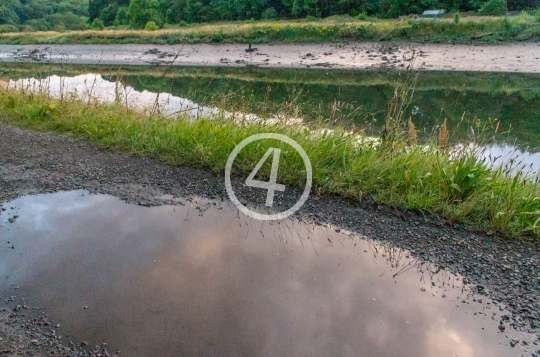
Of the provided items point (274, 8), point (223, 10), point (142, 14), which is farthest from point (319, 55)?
point (223, 10)

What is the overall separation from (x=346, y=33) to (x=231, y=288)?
25523 mm

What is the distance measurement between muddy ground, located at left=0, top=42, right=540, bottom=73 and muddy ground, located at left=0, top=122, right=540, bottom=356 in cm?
1414

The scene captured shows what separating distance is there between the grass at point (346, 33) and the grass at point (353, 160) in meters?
20.4

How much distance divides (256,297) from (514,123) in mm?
10389

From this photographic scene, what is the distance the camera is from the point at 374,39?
25.0 meters

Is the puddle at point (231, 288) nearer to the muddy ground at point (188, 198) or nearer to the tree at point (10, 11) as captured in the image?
the muddy ground at point (188, 198)

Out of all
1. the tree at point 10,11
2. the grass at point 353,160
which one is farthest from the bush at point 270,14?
the grass at point 353,160

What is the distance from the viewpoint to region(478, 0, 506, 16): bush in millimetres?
32528

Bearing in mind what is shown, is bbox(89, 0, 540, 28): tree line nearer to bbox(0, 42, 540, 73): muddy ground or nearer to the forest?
the forest

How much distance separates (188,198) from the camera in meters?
4.55

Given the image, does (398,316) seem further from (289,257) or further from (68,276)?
(68,276)

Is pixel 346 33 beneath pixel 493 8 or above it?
beneath

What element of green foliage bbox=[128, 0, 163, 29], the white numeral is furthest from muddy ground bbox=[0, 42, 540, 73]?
green foliage bbox=[128, 0, 163, 29]

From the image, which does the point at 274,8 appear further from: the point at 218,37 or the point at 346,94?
the point at 346,94
